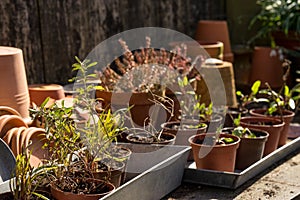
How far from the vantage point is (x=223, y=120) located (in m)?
3.02

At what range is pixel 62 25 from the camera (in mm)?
3586

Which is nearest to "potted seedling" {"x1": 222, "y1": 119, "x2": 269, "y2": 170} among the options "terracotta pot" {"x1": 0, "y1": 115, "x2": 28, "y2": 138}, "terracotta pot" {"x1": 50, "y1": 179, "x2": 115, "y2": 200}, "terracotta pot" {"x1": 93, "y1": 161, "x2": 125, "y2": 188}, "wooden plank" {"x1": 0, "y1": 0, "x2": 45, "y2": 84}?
"terracotta pot" {"x1": 93, "y1": 161, "x2": 125, "y2": 188}

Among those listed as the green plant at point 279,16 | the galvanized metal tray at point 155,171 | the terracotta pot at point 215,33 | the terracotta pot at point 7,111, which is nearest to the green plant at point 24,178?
the galvanized metal tray at point 155,171

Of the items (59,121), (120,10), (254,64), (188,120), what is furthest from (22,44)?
(254,64)

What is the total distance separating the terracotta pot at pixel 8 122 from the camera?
2.45m

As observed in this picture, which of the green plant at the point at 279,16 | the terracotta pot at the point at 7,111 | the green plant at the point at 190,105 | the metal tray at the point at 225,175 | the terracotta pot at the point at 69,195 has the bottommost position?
the metal tray at the point at 225,175

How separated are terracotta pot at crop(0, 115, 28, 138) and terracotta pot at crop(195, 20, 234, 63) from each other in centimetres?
203

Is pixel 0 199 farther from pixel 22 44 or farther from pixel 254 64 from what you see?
pixel 254 64

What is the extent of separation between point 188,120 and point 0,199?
110 cm

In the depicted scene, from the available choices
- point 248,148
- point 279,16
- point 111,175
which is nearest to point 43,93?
point 111,175

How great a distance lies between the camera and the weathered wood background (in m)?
3.32

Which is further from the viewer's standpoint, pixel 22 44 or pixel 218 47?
pixel 218 47

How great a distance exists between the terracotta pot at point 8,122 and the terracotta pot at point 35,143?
7 cm

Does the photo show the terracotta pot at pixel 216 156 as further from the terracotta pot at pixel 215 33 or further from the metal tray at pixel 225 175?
the terracotta pot at pixel 215 33
